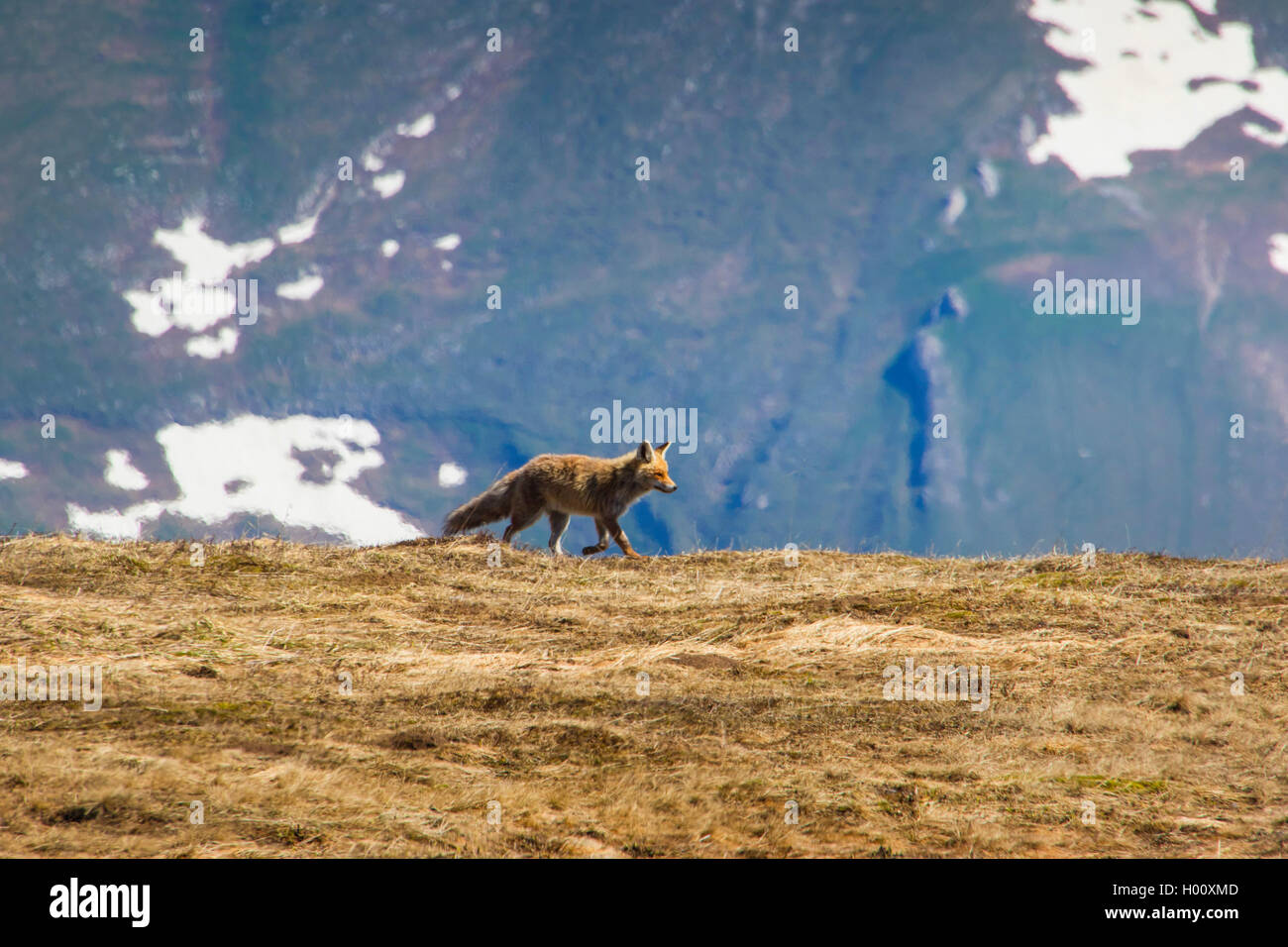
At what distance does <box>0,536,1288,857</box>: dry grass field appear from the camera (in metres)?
5.82

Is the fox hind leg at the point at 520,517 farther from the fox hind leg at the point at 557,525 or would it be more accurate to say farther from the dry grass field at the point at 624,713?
the dry grass field at the point at 624,713

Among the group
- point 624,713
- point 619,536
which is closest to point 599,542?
point 619,536

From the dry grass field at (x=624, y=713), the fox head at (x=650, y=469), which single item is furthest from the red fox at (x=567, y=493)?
the dry grass field at (x=624, y=713)

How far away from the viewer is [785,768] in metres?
6.89

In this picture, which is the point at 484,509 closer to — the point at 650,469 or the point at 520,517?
the point at 520,517

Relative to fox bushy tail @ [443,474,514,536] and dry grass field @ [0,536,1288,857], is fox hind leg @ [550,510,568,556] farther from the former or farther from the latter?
dry grass field @ [0,536,1288,857]

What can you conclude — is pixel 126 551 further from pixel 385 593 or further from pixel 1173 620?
pixel 1173 620

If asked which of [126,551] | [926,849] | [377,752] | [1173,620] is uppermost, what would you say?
[126,551]

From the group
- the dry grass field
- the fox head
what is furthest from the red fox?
the dry grass field

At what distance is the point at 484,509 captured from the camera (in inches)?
705

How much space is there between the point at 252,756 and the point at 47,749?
1354mm

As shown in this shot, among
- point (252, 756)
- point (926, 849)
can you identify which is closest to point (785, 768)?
point (926, 849)

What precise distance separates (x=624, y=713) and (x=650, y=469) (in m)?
10.2

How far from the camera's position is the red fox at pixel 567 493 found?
1759cm
